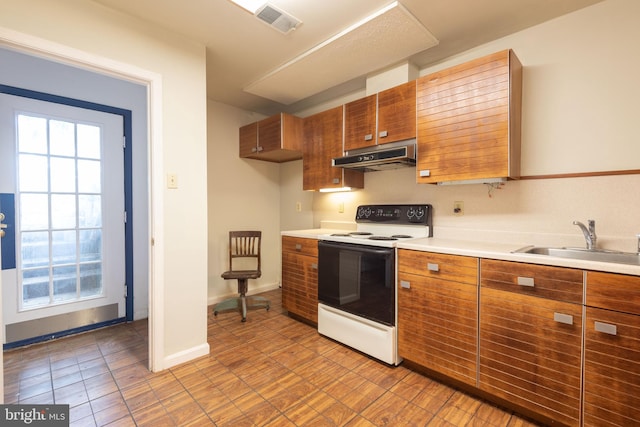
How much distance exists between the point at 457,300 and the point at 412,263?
359mm

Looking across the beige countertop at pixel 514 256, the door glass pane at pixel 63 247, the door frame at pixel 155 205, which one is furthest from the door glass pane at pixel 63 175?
the beige countertop at pixel 514 256

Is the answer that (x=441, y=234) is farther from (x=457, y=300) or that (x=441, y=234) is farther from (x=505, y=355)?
(x=505, y=355)

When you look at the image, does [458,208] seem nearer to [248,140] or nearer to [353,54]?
[353,54]

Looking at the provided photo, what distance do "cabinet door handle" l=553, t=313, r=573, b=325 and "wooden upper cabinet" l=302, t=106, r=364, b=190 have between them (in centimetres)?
189

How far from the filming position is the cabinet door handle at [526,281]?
151 centimetres

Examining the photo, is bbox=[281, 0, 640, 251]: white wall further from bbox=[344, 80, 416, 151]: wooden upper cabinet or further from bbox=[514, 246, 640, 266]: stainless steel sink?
bbox=[344, 80, 416, 151]: wooden upper cabinet

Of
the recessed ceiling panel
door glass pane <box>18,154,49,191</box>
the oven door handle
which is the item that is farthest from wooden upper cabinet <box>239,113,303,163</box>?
→ door glass pane <box>18,154,49,191</box>

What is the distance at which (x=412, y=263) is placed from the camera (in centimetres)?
200

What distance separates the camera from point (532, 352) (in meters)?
1.52

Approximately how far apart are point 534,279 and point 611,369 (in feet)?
1.53

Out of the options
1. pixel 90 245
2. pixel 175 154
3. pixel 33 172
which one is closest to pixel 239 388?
pixel 175 154

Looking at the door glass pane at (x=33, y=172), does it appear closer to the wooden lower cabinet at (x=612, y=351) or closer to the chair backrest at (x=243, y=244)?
the chair backrest at (x=243, y=244)

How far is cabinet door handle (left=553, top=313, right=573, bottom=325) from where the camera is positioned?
4.61 ft

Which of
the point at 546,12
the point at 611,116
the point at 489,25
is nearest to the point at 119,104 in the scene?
the point at 489,25
